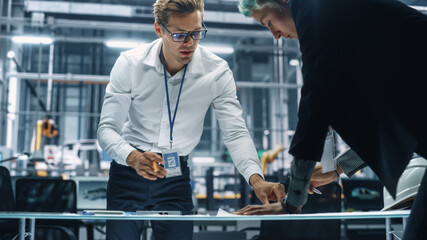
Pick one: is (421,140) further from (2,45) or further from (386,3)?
(2,45)

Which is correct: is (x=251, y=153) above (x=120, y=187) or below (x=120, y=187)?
above

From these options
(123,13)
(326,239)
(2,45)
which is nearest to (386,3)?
(326,239)

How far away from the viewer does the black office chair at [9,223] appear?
293 cm

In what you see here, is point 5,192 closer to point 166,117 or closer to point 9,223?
point 9,223

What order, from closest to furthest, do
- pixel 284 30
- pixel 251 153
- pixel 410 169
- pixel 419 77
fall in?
pixel 419 77, pixel 284 30, pixel 251 153, pixel 410 169

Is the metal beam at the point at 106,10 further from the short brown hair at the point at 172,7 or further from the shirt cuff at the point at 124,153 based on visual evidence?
the shirt cuff at the point at 124,153

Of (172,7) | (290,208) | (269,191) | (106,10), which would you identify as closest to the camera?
(290,208)

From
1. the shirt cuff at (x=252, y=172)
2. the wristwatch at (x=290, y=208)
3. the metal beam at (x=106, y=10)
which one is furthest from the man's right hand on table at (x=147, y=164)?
the metal beam at (x=106, y=10)

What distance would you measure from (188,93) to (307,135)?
96 centimetres

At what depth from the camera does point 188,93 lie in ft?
6.68

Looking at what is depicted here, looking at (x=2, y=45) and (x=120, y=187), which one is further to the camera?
(x=2, y=45)

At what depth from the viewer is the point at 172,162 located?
5.98ft

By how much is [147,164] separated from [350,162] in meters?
0.73

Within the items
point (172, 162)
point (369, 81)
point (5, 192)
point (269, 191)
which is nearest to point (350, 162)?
point (269, 191)
